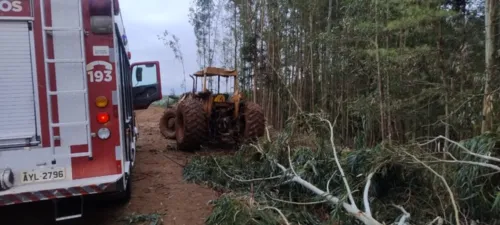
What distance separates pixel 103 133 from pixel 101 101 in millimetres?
297

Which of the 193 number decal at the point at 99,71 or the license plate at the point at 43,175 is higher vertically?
the 193 number decal at the point at 99,71

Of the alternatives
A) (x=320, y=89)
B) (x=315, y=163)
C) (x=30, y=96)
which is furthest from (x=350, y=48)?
(x=30, y=96)

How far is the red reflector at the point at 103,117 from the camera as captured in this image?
365 cm

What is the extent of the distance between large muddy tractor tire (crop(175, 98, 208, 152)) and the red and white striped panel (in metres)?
4.28

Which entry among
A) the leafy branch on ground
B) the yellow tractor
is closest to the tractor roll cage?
the yellow tractor

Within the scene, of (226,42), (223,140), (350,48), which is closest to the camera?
(223,140)

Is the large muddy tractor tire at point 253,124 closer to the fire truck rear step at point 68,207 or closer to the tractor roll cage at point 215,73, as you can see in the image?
the tractor roll cage at point 215,73

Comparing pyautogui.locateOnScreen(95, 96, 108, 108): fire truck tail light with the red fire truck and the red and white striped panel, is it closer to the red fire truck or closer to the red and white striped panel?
the red fire truck

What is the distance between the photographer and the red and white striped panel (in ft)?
10.7

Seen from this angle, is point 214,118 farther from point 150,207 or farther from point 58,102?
point 58,102

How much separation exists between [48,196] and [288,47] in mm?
12876

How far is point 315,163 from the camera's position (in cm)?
466

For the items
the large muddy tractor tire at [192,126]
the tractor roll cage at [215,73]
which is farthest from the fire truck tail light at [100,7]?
→ the tractor roll cage at [215,73]

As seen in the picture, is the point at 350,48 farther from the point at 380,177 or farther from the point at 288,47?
the point at 380,177
